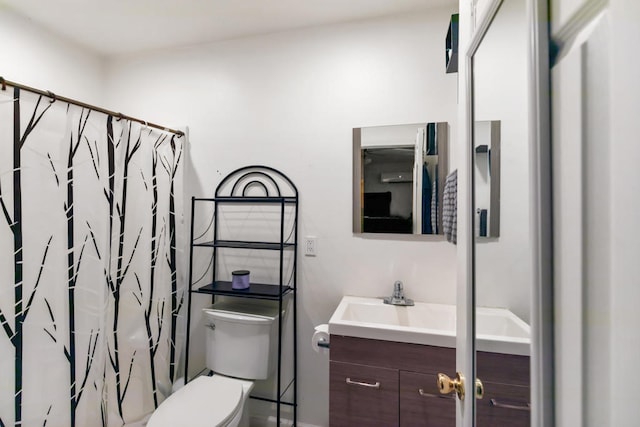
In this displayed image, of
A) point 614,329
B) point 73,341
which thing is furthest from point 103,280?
point 614,329

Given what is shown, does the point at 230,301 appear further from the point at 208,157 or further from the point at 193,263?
the point at 208,157

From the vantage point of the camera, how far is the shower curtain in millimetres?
1205

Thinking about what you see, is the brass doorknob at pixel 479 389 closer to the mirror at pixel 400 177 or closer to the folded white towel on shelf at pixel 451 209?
the folded white towel on shelf at pixel 451 209

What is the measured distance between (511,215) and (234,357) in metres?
1.75

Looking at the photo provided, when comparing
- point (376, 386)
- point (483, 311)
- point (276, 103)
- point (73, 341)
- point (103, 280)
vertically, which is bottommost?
point (376, 386)

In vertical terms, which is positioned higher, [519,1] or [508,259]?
[519,1]

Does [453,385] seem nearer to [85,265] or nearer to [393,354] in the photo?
[393,354]

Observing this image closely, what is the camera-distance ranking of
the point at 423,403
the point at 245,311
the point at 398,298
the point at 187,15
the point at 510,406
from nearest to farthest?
the point at 510,406 → the point at 423,403 → the point at 398,298 → the point at 187,15 → the point at 245,311

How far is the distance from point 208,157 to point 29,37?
1273 millimetres

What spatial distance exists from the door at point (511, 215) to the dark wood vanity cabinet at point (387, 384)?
52 cm

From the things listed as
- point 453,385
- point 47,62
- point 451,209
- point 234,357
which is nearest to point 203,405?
point 234,357

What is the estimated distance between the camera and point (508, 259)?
1.88 feet

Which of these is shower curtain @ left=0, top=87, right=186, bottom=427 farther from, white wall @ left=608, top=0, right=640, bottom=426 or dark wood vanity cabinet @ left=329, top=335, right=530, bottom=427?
white wall @ left=608, top=0, right=640, bottom=426

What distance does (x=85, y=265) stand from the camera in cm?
146
